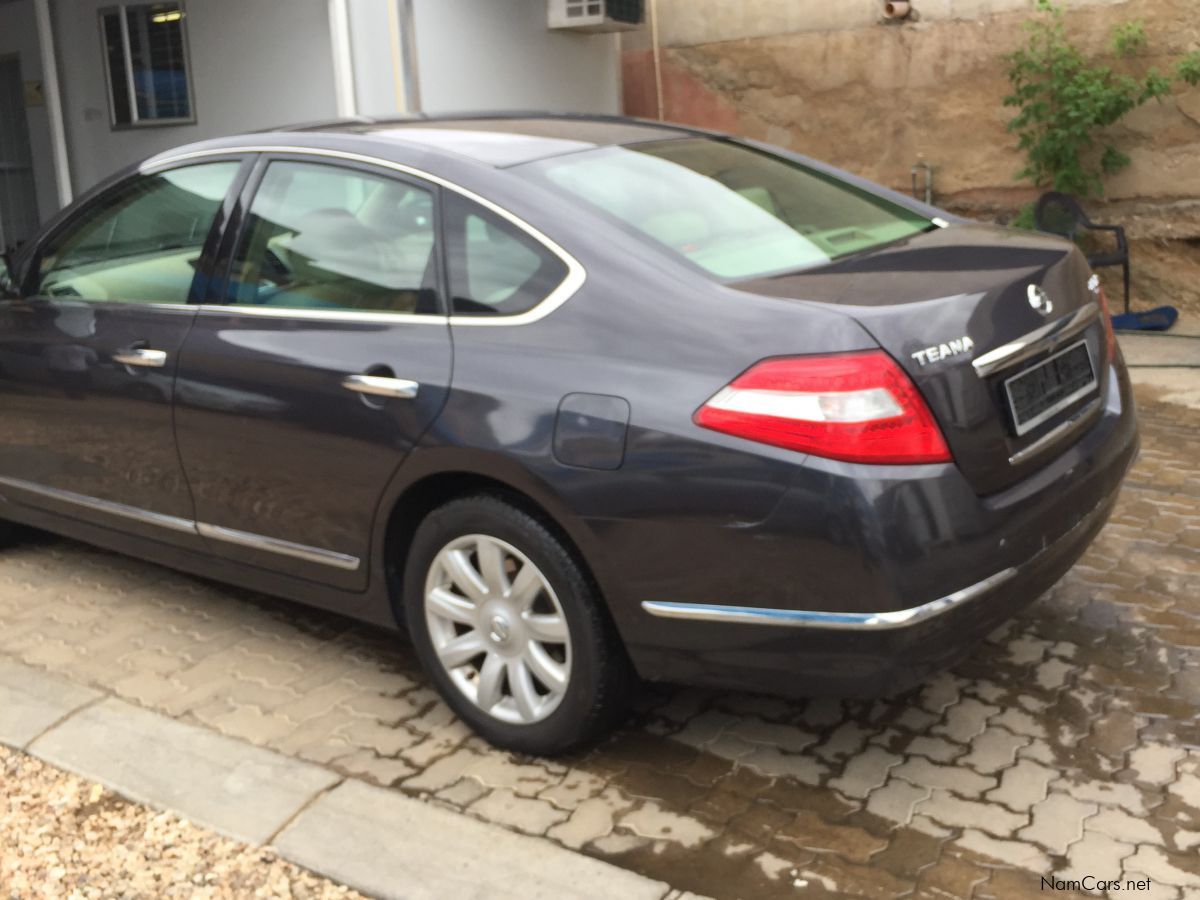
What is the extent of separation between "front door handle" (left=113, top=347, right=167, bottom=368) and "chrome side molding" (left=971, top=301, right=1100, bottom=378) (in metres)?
2.37

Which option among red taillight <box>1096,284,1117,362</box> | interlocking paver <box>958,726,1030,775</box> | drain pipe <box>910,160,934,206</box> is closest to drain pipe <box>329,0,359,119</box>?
drain pipe <box>910,160,934,206</box>

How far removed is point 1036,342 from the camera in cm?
312

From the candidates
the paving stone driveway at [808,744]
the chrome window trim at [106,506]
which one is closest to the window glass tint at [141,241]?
the chrome window trim at [106,506]

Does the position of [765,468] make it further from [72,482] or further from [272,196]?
[72,482]

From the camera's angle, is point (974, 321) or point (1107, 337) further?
point (1107, 337)

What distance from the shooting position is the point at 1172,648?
3.84 m

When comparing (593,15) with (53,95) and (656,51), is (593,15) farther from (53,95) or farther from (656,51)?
(53,95)

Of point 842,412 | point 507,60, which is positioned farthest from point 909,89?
point 842,412

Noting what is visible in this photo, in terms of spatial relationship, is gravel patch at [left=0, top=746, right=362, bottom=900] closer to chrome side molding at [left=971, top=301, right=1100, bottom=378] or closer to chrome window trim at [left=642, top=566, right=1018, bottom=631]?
chrome window trim at [left=642, top=566, right=1018, bottom=631]

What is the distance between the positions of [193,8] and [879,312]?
8.15 metres

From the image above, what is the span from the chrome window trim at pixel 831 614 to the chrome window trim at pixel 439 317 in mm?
770

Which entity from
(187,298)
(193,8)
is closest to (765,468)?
(187,298)

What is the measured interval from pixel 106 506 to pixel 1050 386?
2898 mm

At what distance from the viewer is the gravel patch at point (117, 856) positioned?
2.94 metres
